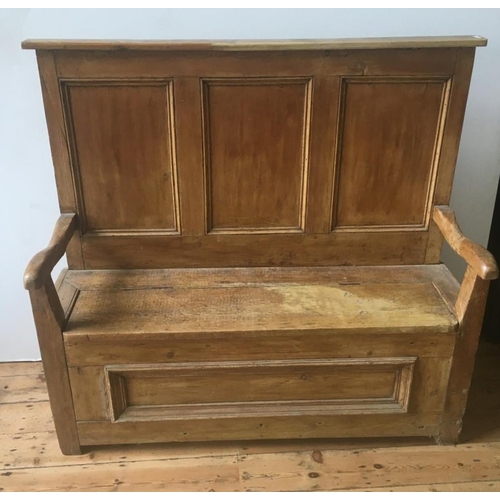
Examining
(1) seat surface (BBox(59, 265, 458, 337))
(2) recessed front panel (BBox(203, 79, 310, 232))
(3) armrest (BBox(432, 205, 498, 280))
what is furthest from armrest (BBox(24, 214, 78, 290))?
(3) armrest (BBox(432, 205, 498, 280))

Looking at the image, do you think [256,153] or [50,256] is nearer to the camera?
[50,256]

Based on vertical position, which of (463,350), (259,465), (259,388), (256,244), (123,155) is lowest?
(259,465)

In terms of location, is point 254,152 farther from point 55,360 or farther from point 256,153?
point 55,360

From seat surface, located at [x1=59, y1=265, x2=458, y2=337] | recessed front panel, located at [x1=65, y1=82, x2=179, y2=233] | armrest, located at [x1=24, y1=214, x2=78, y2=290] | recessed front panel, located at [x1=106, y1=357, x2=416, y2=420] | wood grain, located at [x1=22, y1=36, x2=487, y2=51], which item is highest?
wood grain, located at [x1=22, y1=36, x2=487, y2=51]

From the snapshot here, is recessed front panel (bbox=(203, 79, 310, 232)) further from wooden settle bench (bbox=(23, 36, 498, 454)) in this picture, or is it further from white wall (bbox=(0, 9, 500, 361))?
white wall (bbox=(0, 9, 500, 361))

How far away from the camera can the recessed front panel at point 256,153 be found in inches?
60.8

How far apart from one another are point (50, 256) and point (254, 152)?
25.5 inches

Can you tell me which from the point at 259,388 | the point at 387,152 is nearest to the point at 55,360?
the point at 259,388

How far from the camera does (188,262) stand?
1724 mm

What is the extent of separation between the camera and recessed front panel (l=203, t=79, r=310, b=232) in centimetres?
154

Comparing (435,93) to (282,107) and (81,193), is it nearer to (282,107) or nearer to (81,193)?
(282,107)

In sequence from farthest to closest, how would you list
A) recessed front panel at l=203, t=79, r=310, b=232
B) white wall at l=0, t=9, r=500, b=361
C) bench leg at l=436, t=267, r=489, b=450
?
white wall at l=0, t=9, r=500, b=361 → recessed front panel at l=203, t=79, r=310, b=232 → bench leg at l=436, t=267, r=489, b=450

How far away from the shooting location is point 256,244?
1709 millimetres

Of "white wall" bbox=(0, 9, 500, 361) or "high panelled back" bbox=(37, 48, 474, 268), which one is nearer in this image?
"high panelled back" bbox=(37, 48, 474, 268)
